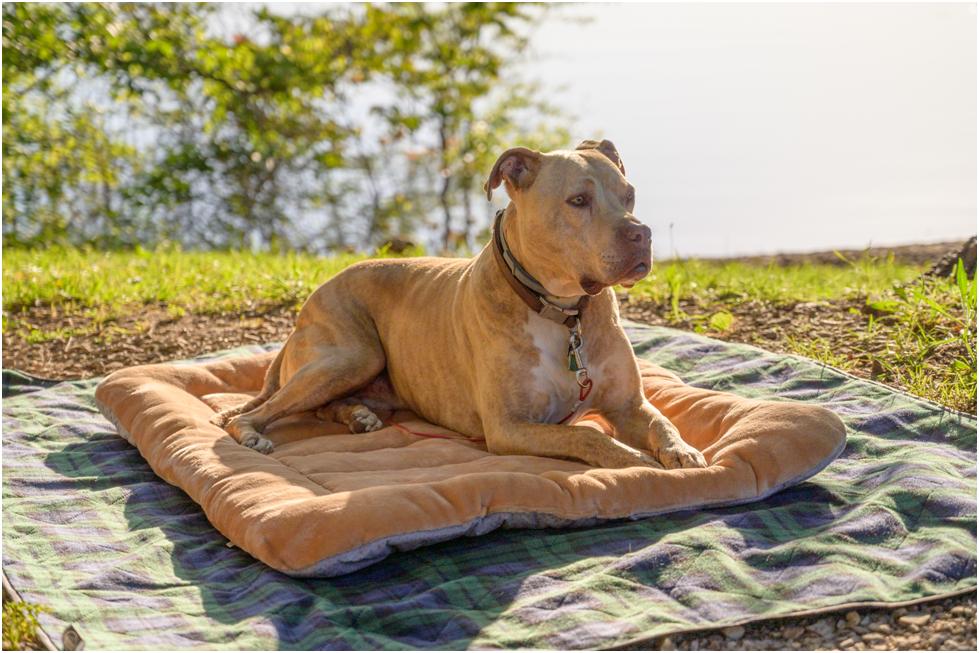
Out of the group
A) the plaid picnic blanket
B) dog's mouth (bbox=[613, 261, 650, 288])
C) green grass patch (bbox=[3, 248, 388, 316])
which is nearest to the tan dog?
dog's mouth (bbox=[613, 261, 650, 288])

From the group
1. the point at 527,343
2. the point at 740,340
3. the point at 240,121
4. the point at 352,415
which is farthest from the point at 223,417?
the point at 240,121

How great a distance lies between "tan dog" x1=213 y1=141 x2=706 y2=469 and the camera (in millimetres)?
2834

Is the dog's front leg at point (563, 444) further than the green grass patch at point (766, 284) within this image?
No

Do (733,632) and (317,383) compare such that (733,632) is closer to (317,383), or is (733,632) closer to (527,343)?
(527,343)

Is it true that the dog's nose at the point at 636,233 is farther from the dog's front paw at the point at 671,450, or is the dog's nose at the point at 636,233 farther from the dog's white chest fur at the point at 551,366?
the dog's front paw at the point at 671,450

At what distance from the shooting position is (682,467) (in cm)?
267

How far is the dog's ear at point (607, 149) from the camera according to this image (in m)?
3.29

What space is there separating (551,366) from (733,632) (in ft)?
4.52

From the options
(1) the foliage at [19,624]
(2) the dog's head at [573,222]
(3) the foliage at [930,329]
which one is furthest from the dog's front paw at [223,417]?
(3) the foliage at [930,329]

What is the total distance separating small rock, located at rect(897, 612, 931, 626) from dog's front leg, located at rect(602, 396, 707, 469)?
0.84 metres

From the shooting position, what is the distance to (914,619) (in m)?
1.87

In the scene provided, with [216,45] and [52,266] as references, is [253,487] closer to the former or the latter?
[52,266]

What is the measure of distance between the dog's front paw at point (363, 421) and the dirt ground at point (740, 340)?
1971 millimetres

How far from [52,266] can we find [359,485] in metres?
5.71
